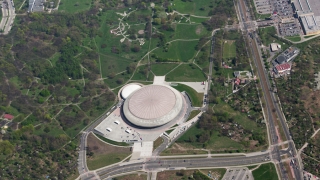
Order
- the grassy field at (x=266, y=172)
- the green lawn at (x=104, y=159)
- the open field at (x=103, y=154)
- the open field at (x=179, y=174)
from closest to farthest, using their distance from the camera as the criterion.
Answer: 1. the grassy field at (x=266, y=172)
2. the open field at (x=179, y=174)
3. the green lawn at (x=104, y=159)
4. the open field at (x=103, y=154)

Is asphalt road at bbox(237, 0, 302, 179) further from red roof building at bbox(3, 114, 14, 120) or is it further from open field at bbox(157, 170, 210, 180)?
red roof building at bbox(3, 114, 14, 120)

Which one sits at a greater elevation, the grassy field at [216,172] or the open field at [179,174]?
the grassy field at [216,172]

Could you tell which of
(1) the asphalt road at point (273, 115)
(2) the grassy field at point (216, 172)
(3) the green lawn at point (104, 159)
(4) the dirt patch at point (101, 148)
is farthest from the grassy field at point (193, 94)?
(3) the green lawn at point (104, 159)

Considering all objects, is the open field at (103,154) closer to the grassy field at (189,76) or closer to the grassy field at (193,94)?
the grassy field at (193,94)

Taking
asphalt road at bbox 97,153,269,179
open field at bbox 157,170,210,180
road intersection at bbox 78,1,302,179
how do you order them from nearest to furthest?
open field at bbox 157,170,210,180 → road intersection at bbox 78,1,302,179 → asphalt road at bbox 97,153,269,179

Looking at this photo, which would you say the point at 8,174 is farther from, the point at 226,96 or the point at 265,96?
the point at 265,96

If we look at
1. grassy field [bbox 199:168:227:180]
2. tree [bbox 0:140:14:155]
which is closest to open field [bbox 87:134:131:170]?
tree [bbox 0:140:14:155]

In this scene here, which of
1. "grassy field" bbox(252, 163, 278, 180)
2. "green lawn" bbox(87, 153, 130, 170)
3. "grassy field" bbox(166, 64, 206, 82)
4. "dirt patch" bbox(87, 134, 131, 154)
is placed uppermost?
"grassy field" bbox(166, 64, 206, 82)

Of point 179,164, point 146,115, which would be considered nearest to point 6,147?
point 146,115
